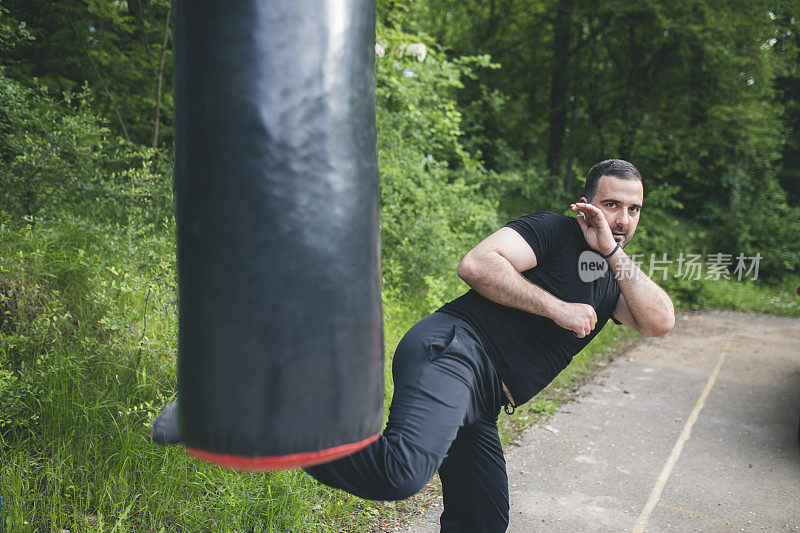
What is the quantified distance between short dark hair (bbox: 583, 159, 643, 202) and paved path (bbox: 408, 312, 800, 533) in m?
1.90

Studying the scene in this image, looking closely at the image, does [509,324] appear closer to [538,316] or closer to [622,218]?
[538,316]

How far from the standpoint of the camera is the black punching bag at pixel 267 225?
3.54 ft

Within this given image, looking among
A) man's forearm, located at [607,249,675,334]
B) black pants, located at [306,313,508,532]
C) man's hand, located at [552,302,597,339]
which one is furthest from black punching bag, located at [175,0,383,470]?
man's forearm, located at [607,249,675,334]

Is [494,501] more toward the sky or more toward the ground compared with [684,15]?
more toward the ground

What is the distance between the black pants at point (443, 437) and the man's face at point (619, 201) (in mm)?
841

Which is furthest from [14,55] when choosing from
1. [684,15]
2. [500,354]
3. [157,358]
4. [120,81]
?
[684,15]

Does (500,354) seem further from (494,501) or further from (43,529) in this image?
(43,529)

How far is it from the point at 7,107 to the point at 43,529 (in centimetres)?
300

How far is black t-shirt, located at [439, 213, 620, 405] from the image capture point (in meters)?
2.40

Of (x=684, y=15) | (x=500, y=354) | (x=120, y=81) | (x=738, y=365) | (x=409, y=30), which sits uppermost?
(x=684, y=15)

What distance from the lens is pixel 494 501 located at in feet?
7.84

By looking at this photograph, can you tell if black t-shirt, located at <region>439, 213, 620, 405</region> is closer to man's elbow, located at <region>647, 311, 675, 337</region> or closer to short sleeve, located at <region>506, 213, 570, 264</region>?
short sleeve, located at <region>506, 213, 570, 264</region>

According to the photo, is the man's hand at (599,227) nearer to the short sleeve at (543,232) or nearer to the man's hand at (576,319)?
the short sleeve at (543,232)

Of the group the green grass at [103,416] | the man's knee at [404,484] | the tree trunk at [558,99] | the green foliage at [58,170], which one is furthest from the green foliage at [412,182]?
the tree trunk at [558,99]
